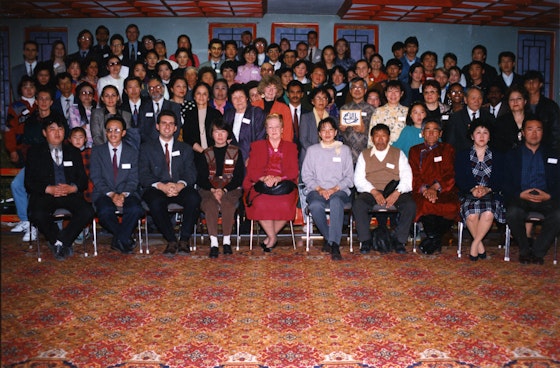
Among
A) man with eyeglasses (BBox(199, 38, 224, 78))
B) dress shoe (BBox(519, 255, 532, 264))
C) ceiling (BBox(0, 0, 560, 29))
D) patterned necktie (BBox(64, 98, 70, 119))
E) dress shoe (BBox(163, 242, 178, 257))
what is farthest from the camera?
ceiling (BBox(0, 0, 560, 29))

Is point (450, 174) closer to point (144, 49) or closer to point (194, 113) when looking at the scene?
point (194, 113)

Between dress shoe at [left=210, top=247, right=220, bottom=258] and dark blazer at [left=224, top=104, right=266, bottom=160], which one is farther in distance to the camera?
dark blazer at [left=224, top=104, right=266, bottom=160]

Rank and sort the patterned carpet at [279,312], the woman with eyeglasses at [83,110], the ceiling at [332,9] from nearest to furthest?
1. the patterned carpet at [279,312]
2. the woman with eyeglasses at [83,110]
3. the ceiling at [332,9]

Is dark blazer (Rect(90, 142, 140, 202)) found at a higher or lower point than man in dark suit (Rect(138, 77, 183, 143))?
lower

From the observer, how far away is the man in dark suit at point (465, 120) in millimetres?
5668

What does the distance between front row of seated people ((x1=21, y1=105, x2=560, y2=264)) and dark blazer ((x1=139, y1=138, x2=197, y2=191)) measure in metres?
0.01

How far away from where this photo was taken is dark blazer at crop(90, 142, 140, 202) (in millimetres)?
5257

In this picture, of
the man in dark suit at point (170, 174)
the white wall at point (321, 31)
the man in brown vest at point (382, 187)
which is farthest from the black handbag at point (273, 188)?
the white wall at point (321, 31)

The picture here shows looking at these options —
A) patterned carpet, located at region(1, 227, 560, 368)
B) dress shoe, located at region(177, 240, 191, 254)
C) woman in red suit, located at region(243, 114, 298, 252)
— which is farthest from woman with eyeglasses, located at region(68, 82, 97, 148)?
woman in red suit, located at region(243, 114, 298, 252)

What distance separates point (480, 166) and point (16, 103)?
5391mm

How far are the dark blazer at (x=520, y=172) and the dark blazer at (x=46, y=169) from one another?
4.36 metres

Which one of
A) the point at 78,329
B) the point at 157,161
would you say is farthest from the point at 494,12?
the point at 78,329

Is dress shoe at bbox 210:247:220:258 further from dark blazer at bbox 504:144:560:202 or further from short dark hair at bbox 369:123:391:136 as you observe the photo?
dark blazer at bbox 504:144:560:202

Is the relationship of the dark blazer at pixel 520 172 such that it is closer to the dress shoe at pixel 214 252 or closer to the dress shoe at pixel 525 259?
the dress shoe at pixel 525 259
